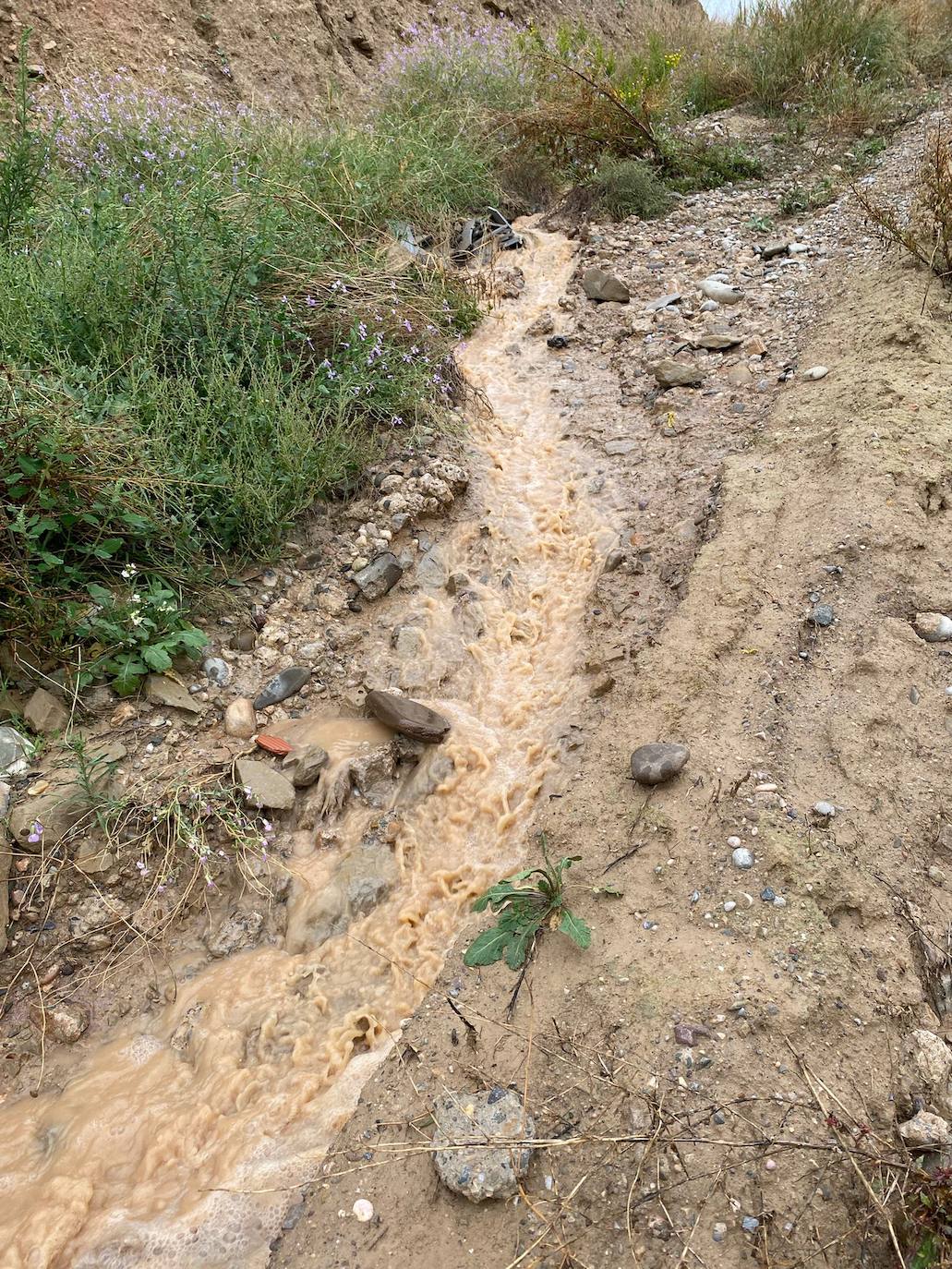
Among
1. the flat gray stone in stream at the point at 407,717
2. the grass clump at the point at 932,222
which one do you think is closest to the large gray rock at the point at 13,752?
the flat gray stone in stream at the point at 407,717

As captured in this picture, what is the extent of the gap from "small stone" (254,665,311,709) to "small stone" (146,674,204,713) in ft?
0.79

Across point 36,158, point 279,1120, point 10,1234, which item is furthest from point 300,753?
point 36,158

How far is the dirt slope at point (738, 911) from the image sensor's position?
187cm

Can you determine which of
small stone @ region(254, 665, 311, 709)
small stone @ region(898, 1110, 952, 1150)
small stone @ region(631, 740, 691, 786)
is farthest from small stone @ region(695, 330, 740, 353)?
small stone @ region(898, 1110, 952, 1150)

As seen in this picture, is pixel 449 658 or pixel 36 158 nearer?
pixel 449 658

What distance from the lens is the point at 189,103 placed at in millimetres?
6832

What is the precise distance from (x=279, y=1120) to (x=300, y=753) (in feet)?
4.03

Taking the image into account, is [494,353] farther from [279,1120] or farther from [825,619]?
[279,1120]

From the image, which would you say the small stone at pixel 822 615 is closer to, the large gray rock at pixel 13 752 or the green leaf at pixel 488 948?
the green leaf at pixel 488 948

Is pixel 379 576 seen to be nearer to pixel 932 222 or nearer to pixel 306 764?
pixel 306 764

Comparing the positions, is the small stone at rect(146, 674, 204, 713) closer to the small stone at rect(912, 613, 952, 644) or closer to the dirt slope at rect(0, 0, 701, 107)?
the small stone at rect(912, 613, 952, 644)

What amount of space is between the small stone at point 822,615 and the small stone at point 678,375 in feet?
6.75

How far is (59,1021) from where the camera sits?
8.22 feet

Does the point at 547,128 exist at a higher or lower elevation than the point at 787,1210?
higher
